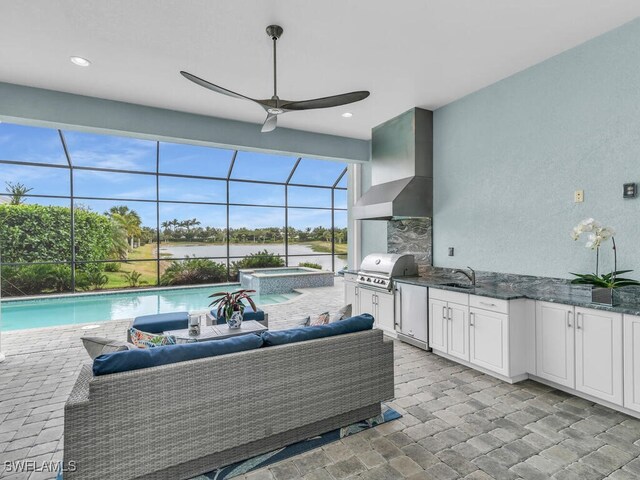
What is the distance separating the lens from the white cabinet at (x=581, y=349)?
240 cm

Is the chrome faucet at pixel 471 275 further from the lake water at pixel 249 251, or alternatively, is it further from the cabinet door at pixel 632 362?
the lake water at pixel 249 251

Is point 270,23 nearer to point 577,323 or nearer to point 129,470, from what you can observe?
point 129,470

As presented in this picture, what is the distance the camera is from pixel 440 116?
4.42m

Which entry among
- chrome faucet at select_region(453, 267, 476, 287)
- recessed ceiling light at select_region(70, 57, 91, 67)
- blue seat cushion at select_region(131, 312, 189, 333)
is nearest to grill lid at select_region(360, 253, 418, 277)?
chrome faucet at select_region(453, 267, 476, 287)

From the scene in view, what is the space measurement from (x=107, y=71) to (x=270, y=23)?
1.95 metres

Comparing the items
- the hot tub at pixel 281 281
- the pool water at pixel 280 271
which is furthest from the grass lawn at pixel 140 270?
the pool water at pixel 280 271

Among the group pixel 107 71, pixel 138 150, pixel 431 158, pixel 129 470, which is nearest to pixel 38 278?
pixel 138 150

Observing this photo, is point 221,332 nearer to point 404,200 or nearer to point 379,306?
point 379,306

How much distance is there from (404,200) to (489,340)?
198 centimetres

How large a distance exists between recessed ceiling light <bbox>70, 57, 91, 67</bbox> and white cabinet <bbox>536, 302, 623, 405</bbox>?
187 inches

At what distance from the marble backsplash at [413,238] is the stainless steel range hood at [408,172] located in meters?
0.30

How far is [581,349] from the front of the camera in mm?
2590

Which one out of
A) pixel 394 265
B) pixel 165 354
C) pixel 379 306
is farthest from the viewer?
pixel 379 306

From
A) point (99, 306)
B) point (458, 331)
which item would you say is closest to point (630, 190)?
point (458, 331)
